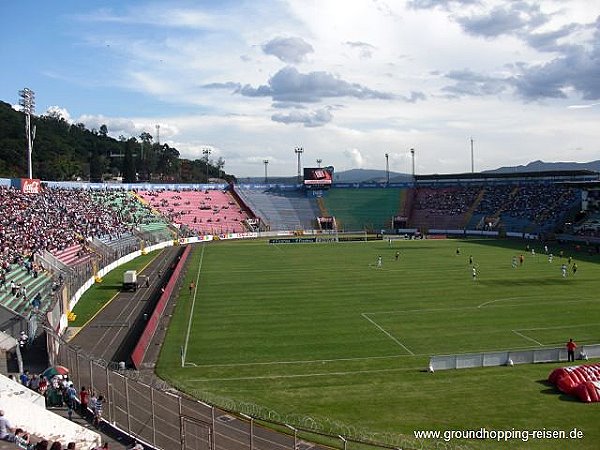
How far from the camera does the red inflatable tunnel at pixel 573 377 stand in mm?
22234

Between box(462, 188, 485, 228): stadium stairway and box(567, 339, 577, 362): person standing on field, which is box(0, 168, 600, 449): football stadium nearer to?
box(567, 339, 577, 362): person standing on field

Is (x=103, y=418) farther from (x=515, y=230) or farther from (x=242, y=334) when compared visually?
(x=515, y=230)

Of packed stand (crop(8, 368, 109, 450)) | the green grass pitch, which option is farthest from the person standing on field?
packed stand (crop(8, 368, 109, 450))

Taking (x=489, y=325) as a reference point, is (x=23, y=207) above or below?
above

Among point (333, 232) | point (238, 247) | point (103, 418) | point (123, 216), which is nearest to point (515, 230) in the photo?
point (333, 232)

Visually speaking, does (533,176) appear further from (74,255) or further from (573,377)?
(573,377)

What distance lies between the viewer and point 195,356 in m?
28.7

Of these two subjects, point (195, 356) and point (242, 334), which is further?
point (242, 334)

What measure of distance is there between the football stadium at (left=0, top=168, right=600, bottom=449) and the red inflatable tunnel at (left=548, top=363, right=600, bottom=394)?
0.22 feet

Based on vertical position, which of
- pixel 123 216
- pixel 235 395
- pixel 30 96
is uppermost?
pixel 30 96

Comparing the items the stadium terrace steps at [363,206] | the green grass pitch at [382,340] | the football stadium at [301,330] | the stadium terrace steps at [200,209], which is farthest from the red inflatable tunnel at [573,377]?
the stadium terrace steps at [363,206]

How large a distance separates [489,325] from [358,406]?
588 inches

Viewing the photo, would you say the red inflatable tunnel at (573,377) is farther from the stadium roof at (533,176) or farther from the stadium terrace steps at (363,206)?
the stadium roof at (533,176)

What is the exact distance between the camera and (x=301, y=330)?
33281 mm
